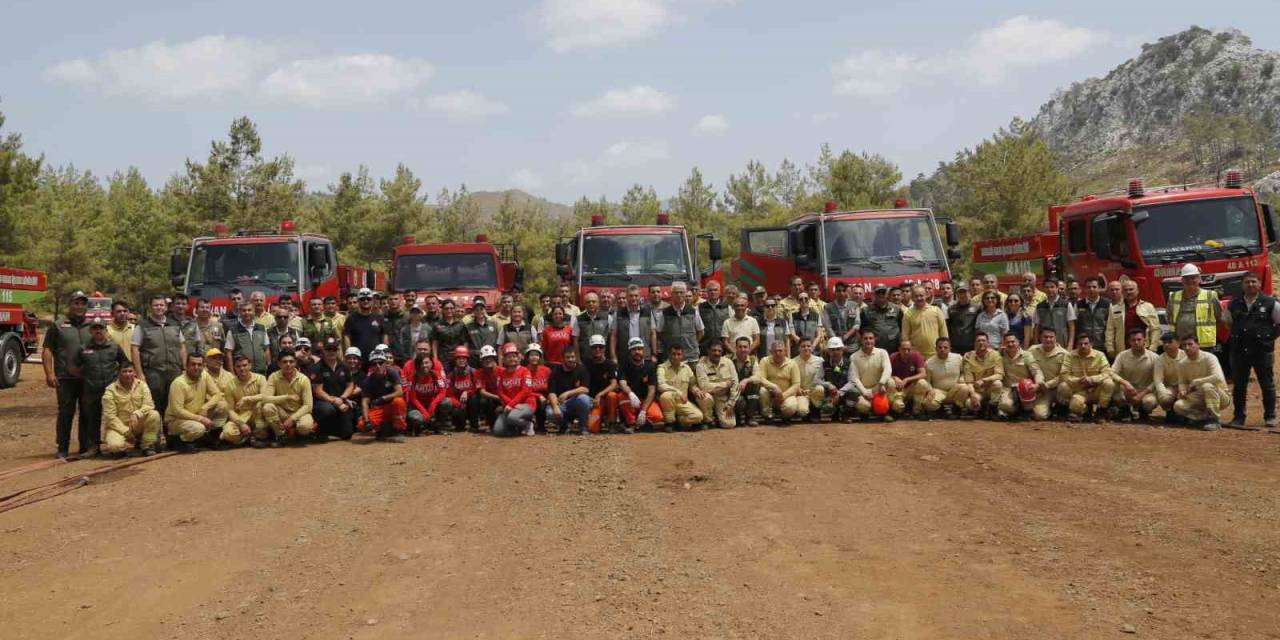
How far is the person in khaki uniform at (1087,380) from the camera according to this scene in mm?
12523

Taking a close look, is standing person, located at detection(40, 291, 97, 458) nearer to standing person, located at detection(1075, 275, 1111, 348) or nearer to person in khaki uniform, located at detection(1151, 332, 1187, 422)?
standing person, located at detection(1075, 275, 1111, 348)

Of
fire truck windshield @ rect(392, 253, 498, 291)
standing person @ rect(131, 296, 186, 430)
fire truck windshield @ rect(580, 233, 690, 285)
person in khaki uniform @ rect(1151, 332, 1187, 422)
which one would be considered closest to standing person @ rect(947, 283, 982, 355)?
person in khaki uniform @ rect(1151, 332, 1187, 422)

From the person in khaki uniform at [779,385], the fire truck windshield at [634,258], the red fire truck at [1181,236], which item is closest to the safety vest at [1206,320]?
the red fire truck at [1181,236]

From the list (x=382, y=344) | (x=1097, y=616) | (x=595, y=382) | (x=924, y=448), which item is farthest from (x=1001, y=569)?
(x=382, y=344)

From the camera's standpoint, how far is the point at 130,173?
74.4 metres

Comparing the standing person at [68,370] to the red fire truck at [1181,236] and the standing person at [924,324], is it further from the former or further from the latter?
the red fire truck at [1181,236]

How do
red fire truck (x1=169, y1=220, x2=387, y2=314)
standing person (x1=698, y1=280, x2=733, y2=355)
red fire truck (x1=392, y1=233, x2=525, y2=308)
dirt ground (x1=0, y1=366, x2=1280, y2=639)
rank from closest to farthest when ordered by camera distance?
dirt ground (x1=0, y1=366, x2=1280, y2=639), standing person (x1=698, y1=280, x2=733, y2=355), red fire truck (x1=169, y1=220, x2=387, y2=314), red fire truck (x1=392, y1=233, x2=525, y2=308)

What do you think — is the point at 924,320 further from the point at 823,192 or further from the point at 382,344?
the point at 823,192

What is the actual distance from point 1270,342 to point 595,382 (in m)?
7.38

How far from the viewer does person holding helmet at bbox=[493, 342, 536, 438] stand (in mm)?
12500

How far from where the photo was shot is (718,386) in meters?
12.9

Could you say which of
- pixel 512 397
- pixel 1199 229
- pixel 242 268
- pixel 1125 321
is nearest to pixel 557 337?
pixel 512 397

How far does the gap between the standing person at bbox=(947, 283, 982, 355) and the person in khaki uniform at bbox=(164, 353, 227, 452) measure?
859 centimetres

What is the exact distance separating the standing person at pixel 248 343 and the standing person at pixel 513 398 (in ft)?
9.13
